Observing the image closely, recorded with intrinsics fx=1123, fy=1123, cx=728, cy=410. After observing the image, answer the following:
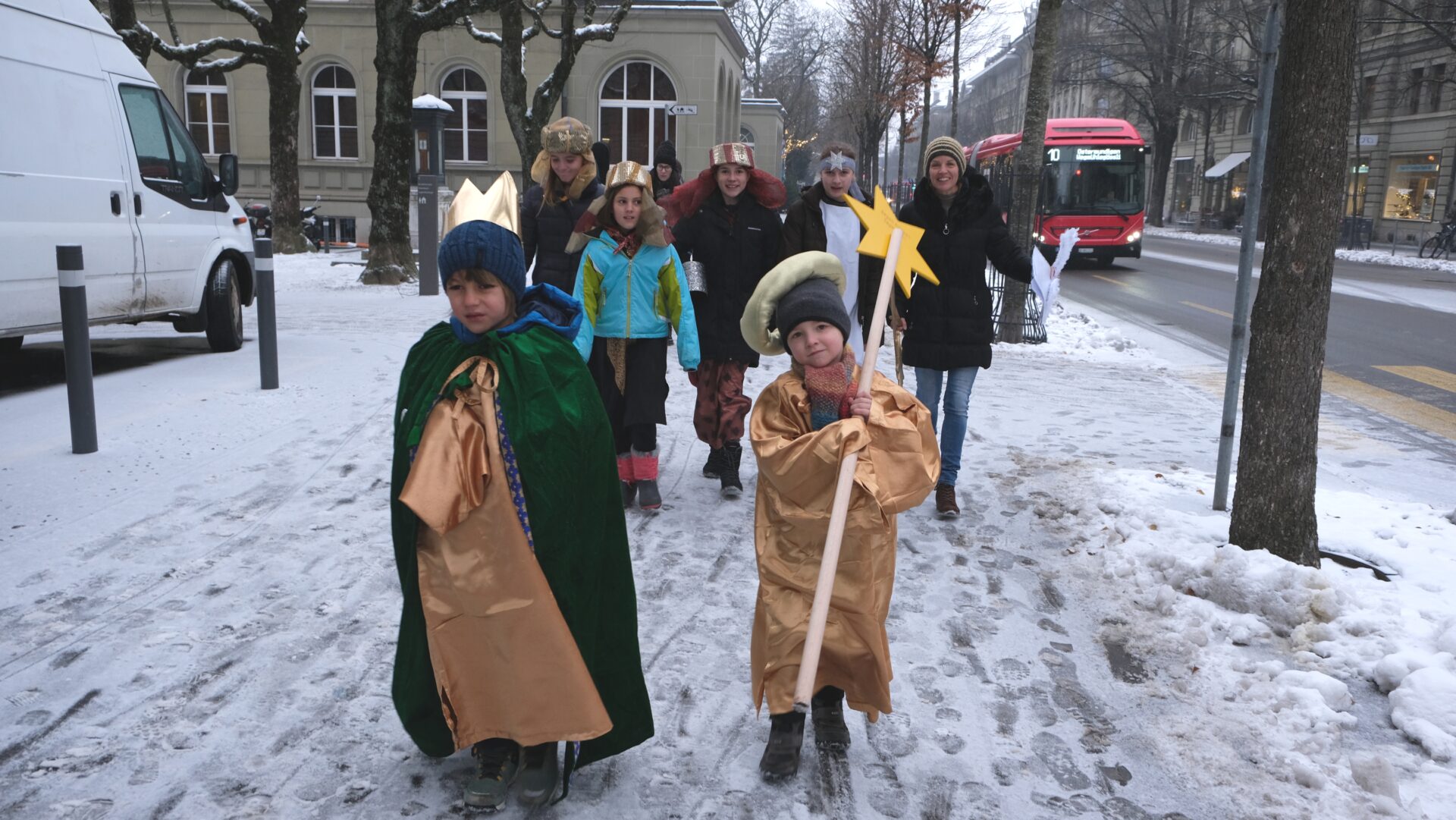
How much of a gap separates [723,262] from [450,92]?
28673 millimetres

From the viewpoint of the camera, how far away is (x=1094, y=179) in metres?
25.5

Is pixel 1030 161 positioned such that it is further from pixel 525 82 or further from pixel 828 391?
pixel 525 82

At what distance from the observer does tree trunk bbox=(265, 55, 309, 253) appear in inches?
794

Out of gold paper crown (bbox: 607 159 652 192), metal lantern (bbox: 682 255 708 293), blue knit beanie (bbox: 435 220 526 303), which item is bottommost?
metal lantern (bbox: 682 255 708 293)

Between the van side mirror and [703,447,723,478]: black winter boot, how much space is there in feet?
19.0

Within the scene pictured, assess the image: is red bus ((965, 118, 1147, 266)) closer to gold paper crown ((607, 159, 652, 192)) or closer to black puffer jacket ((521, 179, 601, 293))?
black puffer jacket ((521, 179, 601, 293))

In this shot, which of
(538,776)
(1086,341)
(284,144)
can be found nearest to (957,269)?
(538,776)

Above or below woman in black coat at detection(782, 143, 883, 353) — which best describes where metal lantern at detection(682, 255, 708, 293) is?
below

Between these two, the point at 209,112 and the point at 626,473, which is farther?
the point at 209,112

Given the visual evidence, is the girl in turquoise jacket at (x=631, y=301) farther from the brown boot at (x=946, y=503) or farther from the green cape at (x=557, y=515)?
the green cape at (x=557, y=515)

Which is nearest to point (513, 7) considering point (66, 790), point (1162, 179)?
point (66, 790)

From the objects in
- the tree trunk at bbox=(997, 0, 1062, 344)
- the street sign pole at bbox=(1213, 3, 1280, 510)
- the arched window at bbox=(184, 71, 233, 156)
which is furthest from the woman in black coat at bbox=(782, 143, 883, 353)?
the arched window at bbox=(184, 71, 233, 156)

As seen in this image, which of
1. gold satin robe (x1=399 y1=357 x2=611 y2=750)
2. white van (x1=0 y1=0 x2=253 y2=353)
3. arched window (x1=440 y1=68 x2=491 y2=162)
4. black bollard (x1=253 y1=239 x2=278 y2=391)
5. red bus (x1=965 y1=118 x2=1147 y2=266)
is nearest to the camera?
gold satin robe (x1=399 y1=357 x2=611 y2=750)

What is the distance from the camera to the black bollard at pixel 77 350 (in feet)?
20.7
